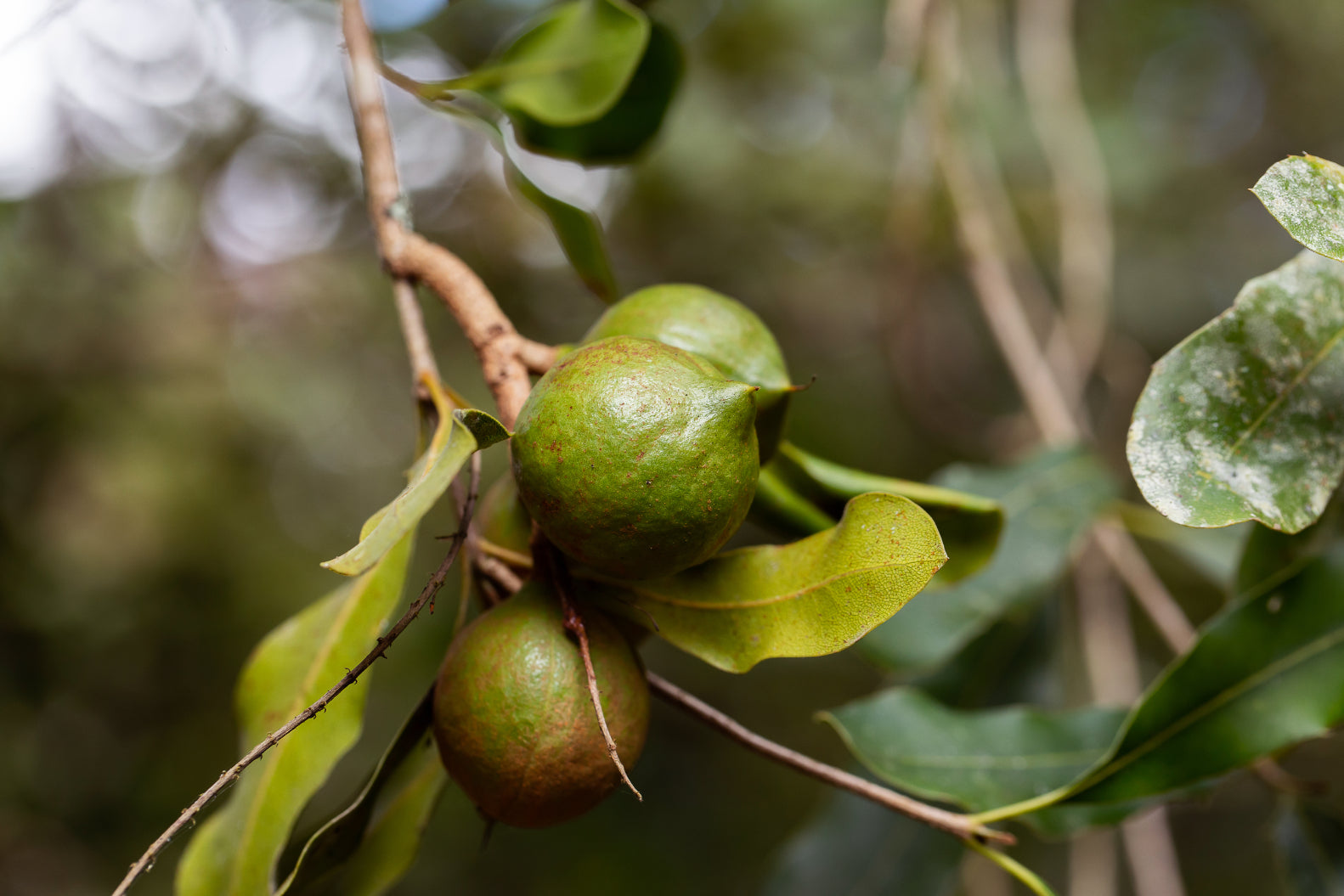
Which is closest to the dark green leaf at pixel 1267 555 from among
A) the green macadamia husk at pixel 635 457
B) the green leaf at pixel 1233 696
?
the green leaf at pixel 1233 696

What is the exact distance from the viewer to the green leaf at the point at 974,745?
3.49 ft

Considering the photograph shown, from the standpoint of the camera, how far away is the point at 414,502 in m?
0.61

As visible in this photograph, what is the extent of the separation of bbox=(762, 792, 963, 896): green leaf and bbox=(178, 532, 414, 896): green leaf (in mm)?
831

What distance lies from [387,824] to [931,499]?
0.67 metres

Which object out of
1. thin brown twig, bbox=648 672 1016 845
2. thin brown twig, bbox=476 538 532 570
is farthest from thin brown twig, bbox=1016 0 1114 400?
thin brown twig, bbox=476 538 532 570

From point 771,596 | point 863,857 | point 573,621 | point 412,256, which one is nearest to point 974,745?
point 863,857

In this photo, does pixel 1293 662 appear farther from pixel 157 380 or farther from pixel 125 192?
pixel 125 192

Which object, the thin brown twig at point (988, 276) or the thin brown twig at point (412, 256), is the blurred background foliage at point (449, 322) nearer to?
the thin brown twig at point (988, 276)

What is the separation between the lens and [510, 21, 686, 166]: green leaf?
1325 millimetres

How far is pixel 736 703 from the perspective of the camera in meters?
3.41

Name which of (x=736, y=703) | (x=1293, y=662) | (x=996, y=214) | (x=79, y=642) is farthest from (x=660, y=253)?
(x=1293, y=662)

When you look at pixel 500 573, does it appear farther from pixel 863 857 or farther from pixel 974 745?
pixel 863 857

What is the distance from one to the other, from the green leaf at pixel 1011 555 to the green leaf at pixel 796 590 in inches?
17.2

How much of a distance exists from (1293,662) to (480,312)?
0.99 m
